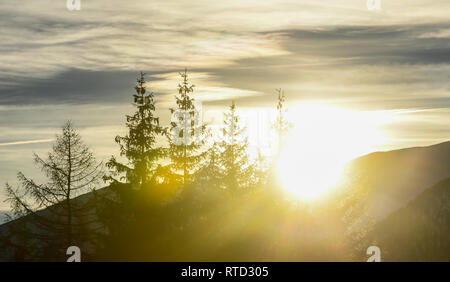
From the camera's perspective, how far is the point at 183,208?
31.9 metres

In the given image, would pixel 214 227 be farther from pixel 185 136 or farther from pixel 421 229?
pixel 421 229

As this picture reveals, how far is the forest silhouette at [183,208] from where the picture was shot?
31.4m

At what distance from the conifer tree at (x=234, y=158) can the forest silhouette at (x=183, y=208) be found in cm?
9

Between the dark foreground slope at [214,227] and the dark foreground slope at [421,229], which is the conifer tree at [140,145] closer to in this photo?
the dark foreground slope at [214,227]

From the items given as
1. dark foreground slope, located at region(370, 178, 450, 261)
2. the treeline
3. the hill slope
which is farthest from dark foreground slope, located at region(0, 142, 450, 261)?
the hill slope

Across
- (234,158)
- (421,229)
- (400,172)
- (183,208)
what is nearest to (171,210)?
(183,208)

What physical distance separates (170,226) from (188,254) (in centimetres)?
181

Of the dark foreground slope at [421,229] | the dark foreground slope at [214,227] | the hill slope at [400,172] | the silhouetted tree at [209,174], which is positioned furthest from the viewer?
the hill slope at [400,172]

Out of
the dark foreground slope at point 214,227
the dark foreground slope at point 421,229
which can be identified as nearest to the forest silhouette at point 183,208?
the dark foreground slope at point 214,227

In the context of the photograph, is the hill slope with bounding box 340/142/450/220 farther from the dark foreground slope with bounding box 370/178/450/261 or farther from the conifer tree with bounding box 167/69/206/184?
the conifer tree with bounding box 167/69/206/184

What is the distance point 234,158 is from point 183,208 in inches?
667

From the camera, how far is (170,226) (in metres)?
31.2
